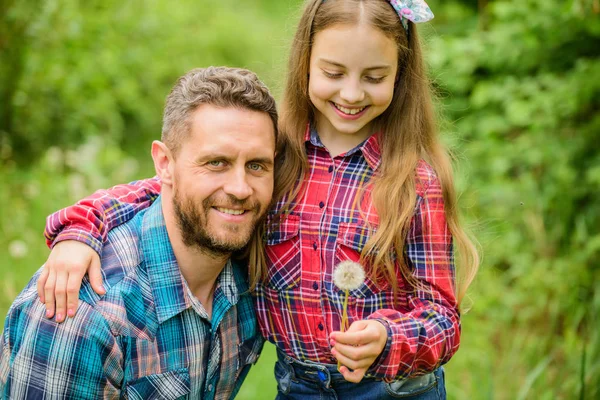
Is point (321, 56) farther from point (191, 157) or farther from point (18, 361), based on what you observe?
point (18, 361)

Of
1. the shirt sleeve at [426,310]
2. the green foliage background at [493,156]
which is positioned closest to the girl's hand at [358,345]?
the shirt sleeve at [426,310]

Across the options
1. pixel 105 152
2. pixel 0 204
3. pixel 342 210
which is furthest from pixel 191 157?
pixel 105 152

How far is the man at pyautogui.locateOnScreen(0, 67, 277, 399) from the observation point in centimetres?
229

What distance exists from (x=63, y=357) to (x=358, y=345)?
2.98 feet

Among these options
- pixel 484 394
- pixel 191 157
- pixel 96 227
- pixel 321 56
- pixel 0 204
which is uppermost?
pixel 321 56

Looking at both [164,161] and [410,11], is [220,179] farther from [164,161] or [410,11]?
[410,11]

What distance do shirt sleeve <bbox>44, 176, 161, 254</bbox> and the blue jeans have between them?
2.62 ft

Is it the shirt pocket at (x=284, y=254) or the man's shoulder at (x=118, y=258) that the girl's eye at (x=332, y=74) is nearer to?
the shirt pocket at (x=284, y=254)

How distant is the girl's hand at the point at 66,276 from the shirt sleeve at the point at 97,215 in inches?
1.7

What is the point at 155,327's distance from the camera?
8.02 feet

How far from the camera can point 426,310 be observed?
246 cm

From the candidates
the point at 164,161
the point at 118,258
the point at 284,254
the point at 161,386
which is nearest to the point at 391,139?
the point at 284,254

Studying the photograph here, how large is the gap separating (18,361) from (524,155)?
4067 mm

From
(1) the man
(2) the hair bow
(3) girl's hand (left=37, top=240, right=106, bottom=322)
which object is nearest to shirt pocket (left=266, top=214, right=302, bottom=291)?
Result: (1) the man
